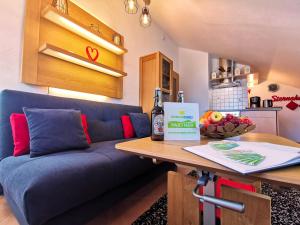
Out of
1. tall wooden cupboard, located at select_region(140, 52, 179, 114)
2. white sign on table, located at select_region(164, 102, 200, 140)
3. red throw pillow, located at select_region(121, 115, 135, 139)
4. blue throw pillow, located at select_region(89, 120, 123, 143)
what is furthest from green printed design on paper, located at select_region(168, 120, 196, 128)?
tall wooden cupboard, located at select_region(140, 52, 179, 114)

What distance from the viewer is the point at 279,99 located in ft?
12.9

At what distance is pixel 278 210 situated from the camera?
1.11 metres

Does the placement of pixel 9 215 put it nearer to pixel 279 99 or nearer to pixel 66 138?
pixel 66 138

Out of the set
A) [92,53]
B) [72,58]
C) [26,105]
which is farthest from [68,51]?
[26,105]

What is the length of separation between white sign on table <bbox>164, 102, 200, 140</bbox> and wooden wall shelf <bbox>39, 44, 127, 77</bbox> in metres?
1.31

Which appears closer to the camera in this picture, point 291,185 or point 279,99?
point 291,185

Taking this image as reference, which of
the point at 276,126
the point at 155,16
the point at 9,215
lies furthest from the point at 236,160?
the point at 155,16

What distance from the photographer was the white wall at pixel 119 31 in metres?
1.33

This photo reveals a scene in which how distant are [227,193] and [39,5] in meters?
2.06

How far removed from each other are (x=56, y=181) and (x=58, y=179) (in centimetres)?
1

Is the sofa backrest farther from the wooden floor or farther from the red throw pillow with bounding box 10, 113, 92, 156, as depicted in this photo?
the wooden floor

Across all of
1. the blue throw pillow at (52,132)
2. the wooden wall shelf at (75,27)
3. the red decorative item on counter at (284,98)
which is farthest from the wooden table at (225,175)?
the red decorative item on counter at (284,98)

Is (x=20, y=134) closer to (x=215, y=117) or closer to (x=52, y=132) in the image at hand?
(x=52, y=132)

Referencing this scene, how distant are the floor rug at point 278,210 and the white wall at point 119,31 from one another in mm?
1483
